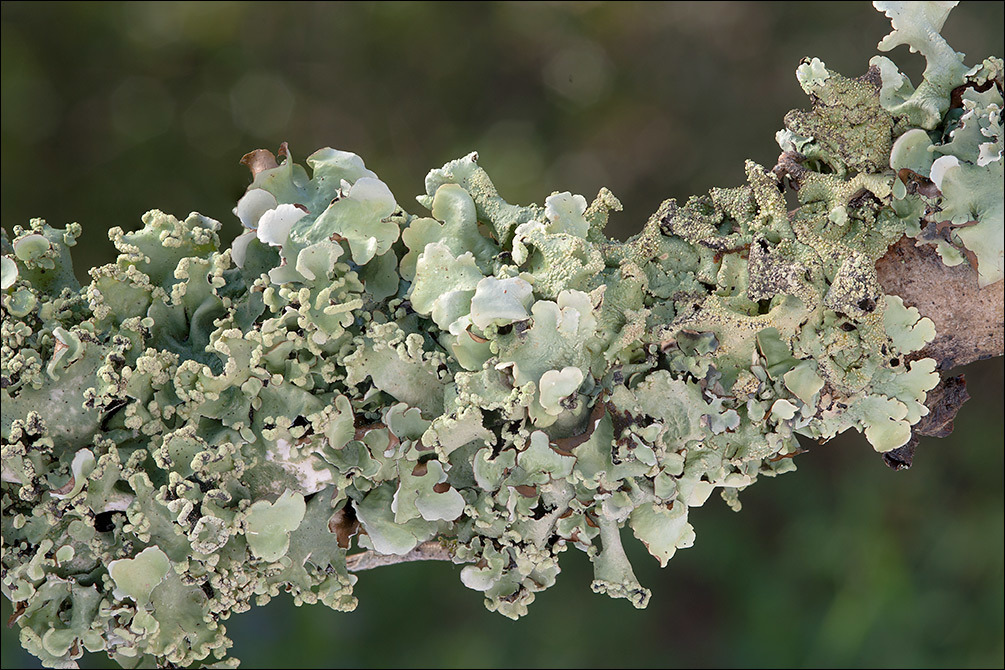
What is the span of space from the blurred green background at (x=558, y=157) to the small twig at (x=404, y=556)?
147 centimetres

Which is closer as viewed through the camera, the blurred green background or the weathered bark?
the weathered bark

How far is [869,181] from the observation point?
652mm

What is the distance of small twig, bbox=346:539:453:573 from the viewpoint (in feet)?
2.51

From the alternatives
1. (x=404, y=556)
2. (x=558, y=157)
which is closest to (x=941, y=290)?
(x=404, y=556)

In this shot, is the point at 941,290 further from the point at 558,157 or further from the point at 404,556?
the point at 558,157

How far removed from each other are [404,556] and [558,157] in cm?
181

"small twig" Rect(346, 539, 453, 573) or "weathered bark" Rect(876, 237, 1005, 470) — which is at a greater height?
"weathered bark" Rect(876, 237, 1005, 470)

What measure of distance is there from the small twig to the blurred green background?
147 cm

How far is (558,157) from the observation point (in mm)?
2432

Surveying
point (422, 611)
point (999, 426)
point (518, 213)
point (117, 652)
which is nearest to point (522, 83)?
point (422, 611)

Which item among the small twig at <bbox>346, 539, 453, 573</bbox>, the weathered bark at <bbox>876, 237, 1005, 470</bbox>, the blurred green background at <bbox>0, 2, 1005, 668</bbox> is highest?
the blurred green background at <bbox>0, 2, 1005, 668</bbox>

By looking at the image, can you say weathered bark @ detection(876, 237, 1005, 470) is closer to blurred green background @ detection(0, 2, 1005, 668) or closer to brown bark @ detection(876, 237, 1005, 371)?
brown bark @ detection(876, 237, 1005, 371)

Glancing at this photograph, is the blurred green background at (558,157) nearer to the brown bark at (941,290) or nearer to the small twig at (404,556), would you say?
the small twig at (404,556)

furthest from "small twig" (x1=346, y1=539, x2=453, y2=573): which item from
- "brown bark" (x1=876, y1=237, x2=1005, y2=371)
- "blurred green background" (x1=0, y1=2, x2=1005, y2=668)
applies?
"blurred green background" (x1=0, y1=2, x2=1005, y2=668)
